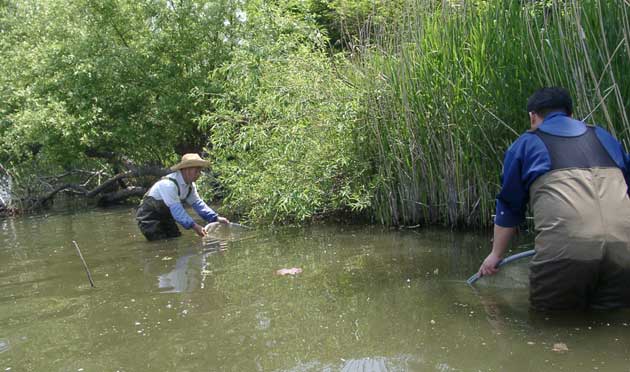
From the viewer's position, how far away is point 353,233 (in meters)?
7.87

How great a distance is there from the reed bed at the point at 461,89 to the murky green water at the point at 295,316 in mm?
612

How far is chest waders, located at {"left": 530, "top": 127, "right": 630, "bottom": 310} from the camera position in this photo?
11.8ft

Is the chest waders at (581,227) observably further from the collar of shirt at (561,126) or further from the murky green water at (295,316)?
the murky green water at (295,316)

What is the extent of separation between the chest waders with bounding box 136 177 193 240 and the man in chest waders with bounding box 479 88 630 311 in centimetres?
505

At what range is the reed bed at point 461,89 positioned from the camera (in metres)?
4.99

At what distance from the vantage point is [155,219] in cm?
825

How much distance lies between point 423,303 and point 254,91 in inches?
240

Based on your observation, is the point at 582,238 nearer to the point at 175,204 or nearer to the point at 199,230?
the point at 199,230

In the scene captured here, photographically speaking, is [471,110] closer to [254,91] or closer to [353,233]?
[353,233]

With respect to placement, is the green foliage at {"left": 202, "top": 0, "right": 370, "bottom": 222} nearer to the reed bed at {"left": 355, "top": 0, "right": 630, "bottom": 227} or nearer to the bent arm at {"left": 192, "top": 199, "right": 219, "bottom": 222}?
the reed bed at {"left": 355, "top": 0, "right": 630, "bottom": 227}

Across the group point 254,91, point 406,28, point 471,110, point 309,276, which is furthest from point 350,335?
point 254,91

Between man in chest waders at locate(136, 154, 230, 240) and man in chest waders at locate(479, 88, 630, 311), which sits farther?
man in chest waders at locate(136, 154, 230, 240)

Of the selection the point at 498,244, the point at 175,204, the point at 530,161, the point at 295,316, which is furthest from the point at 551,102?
the point at 175,204

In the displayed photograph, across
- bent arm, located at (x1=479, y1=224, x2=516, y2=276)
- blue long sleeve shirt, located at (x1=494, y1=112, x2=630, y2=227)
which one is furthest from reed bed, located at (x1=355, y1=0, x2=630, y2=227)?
bent arm, located at (x1=479, y1=224, x2=516, y2=276)
